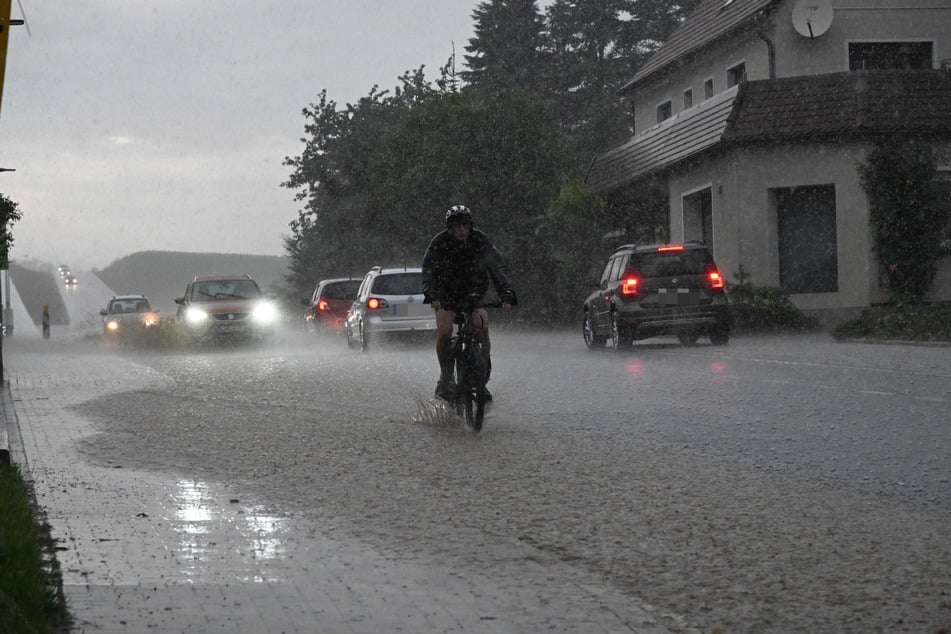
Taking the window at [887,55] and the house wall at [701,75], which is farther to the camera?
the house wall at [701,75]

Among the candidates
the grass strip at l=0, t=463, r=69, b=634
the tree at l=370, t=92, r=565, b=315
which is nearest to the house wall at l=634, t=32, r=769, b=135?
the tree at l=370, t=92, r=565, b=315

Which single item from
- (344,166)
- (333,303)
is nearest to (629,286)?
(333,303)

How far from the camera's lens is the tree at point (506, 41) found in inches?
3243

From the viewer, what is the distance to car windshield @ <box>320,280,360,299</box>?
110ft

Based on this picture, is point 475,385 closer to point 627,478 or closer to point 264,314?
point 627,478

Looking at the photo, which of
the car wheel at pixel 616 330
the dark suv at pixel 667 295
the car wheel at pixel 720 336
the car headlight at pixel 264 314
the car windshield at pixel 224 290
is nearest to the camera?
the dark suv at pixel 667 295

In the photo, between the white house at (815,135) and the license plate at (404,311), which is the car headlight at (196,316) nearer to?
the license plate at (404,311)

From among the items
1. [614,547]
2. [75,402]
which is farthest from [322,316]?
[614,547]

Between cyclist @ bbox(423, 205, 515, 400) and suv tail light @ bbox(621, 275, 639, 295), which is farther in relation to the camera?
suv tail light @ bbox(621, 275, 639, 295)

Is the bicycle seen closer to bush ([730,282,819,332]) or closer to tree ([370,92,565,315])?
bush ([730,282,819,332])

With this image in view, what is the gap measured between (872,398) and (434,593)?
29.0ft

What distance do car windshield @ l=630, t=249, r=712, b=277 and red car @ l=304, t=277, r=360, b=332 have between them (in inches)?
454

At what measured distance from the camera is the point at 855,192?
100 feet

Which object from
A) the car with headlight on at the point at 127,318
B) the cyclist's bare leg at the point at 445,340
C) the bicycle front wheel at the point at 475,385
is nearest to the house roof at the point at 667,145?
the car with headlight on at the point at 127,318
